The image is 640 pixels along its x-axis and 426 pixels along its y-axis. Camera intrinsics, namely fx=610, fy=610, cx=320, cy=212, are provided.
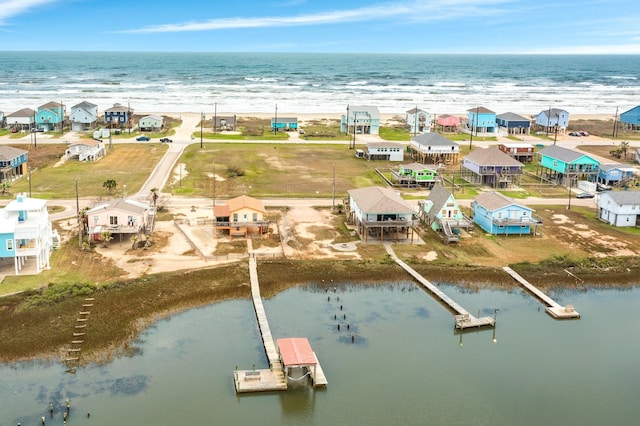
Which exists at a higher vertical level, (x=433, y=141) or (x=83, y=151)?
(x=433, y=141)

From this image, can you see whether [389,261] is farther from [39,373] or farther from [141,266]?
[39,373]

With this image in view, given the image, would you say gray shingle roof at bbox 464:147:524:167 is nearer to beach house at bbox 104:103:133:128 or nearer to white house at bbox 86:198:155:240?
white house at bbox 86:198:155:240

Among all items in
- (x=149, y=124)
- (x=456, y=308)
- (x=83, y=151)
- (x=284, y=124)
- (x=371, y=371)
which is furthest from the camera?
(x=284, y=124)

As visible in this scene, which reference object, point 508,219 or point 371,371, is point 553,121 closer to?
point 508,219

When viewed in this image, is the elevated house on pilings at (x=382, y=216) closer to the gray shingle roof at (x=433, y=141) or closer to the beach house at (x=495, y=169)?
the beach house at (x=495, y=169)

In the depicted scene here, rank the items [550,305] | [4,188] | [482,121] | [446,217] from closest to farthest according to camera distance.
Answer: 1. [550,305]
2. [446,217]
3. [4,188]
4. [482,121]

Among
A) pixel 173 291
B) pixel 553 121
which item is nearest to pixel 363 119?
pixel 553 121

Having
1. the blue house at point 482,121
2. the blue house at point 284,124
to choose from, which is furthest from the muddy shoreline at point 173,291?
the blue house at point 284,124
